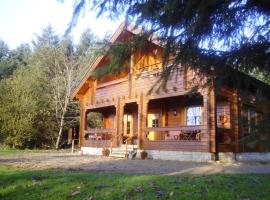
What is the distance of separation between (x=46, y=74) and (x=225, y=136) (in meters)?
23.9

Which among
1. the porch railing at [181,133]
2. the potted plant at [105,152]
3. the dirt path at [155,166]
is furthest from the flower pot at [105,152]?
the dirt path at [155,166]

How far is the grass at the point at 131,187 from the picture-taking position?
6.14m

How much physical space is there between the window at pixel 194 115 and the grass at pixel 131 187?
10.2 meters

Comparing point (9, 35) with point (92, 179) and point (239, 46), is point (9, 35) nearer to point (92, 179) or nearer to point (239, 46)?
point (92, 179)

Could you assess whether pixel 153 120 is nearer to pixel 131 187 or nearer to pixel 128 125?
pixel 128 125

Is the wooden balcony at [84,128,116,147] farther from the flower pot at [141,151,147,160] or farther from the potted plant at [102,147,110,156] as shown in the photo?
the flower pot at [141,151,147,160]

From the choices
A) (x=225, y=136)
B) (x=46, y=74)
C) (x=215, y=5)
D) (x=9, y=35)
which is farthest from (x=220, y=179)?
(x=9, y=35)

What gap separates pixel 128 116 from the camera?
23125 mm

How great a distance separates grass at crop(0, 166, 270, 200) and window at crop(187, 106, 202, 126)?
10.2m

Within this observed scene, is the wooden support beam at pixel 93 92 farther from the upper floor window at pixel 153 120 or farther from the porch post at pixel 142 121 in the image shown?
the porch post at pixel 142 121

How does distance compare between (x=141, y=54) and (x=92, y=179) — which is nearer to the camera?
(x=141, y=54)

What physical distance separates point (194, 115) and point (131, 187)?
12.3 metres

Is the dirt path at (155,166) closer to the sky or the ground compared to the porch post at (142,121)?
closer to the ground

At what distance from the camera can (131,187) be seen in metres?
6.71
